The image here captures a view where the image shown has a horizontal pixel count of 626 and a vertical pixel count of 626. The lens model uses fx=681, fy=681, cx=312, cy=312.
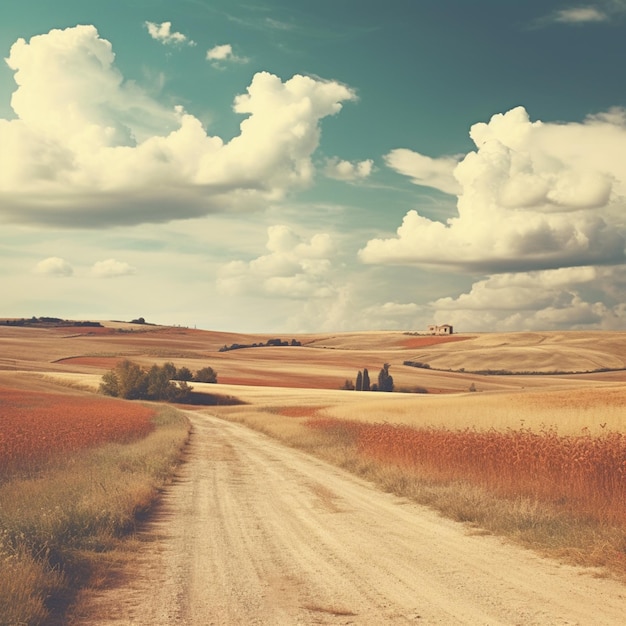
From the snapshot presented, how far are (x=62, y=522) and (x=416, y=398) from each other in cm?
6019

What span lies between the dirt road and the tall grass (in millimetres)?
612

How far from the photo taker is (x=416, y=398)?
6944 centimetres

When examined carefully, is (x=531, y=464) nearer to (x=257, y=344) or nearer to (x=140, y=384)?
(x=140, y=384)

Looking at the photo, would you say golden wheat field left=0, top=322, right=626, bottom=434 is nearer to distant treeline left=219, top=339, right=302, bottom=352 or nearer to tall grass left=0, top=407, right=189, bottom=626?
distant treeline left=219, top=339, right=302, bottom=352

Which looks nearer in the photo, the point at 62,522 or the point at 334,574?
the point at 334,574

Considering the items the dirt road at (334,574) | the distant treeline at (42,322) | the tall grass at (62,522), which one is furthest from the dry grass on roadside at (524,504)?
the distant treeline at (42,322)

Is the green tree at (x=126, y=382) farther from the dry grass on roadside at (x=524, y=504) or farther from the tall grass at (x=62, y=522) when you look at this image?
the tall grass at (x=62, y=522)

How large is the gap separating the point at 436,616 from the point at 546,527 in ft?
17.8

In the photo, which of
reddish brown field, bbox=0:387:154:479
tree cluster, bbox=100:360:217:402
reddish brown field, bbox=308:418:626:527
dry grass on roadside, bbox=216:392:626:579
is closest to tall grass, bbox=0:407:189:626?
reddish brown field, bbox=0:387:154:479

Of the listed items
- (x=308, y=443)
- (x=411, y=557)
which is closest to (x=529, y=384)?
(x=308, y=443)

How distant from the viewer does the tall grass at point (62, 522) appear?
777 cm

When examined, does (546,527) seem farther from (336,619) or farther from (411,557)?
(336,619)

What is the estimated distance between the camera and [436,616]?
776cm

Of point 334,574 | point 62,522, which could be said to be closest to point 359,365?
point 62,522
